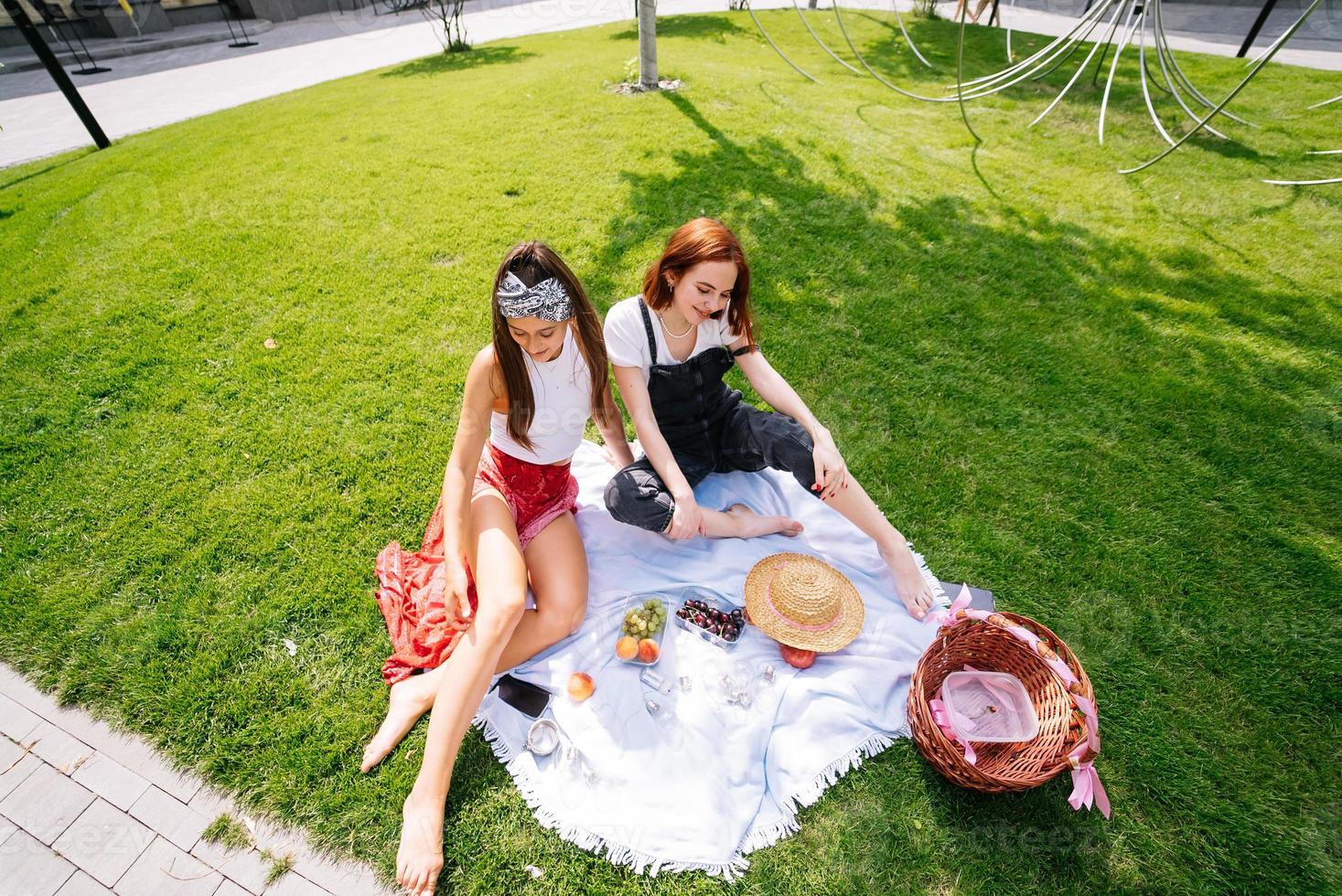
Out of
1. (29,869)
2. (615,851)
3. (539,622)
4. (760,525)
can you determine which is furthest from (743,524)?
(29,869)

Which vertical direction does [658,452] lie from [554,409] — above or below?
below

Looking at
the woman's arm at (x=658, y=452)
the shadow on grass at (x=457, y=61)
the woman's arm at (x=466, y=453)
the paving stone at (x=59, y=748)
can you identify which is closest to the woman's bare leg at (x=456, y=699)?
the woman's arm at (x=466, y=453)

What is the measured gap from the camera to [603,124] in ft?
25.9

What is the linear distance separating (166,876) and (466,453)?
200cm

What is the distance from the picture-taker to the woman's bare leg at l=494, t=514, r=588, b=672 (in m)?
2.81

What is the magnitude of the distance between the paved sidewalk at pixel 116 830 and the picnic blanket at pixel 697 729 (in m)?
0.82

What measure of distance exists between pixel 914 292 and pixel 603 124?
516 cm

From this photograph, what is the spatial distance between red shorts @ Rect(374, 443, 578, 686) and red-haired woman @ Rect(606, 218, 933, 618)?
0.35 meters

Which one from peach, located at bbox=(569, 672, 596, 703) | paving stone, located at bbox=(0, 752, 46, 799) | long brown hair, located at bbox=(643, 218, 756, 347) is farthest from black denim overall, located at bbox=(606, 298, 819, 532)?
paving stone, located at bbox=(0, 752, 46, 799)

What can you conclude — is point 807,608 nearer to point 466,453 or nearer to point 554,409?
point 554,409

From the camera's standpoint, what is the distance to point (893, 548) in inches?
122

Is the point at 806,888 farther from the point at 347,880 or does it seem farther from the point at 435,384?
the point at 435,384

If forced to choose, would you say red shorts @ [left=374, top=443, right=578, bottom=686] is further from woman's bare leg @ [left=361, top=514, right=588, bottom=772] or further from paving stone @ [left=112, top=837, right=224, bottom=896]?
paving stone @ [left=112, top=837, right=224, bottom=896]

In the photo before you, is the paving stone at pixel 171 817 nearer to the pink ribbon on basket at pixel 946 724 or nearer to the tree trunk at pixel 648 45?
the pink ribbon on basket at pixel 946 724
